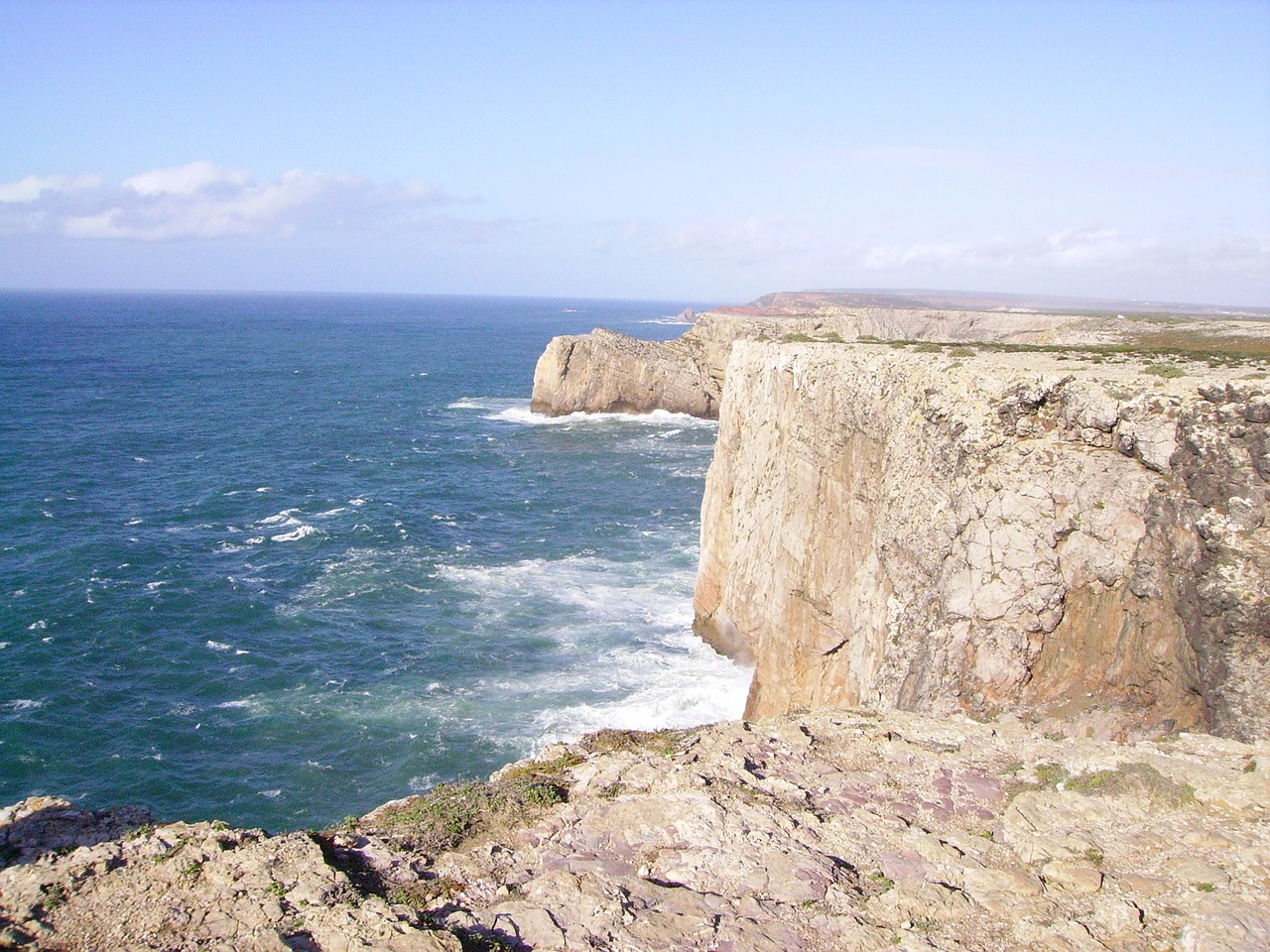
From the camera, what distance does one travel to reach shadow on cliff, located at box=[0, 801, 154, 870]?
10.6 meters

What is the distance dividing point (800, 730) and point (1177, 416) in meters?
10.2

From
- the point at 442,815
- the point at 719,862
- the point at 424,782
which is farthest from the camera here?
the point at 424,782

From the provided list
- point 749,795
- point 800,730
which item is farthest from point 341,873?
point 800,730

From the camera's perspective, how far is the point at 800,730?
1652 centimetres

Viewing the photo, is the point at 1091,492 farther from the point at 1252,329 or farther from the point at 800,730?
the point at 1252,329

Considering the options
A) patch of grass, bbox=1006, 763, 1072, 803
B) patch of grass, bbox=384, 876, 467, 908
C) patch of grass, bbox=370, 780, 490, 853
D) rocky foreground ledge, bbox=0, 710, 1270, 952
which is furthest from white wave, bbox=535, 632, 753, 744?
patch of grass, bbox=384, 876, 467, 908

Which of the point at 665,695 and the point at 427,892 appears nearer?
the point at 427,892

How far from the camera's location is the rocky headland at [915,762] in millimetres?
10234

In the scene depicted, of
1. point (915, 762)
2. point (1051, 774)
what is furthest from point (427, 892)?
point (1051, 774)

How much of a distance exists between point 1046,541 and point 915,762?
21.4ft

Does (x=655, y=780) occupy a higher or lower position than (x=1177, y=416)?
lower

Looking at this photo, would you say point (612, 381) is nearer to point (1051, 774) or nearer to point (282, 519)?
point (282, 519)

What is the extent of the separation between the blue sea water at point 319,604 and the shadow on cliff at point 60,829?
12618 millimetres

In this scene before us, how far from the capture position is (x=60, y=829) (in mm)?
11109
